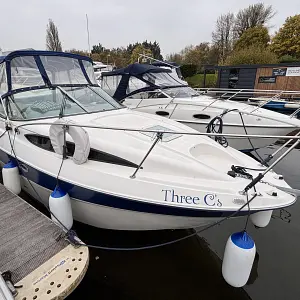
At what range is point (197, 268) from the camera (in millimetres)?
2713

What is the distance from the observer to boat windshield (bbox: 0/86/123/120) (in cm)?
338

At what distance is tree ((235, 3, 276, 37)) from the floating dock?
3599cm

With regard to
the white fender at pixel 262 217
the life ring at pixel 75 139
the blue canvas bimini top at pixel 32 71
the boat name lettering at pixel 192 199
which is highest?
the blue canvas bimini top at pixel 32 71

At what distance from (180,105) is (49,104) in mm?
3508

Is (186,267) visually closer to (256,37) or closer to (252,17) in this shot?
(256,37)

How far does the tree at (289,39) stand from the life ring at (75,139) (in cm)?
2784

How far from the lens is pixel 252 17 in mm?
31172

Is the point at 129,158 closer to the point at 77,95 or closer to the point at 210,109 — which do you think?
the point at 77,95

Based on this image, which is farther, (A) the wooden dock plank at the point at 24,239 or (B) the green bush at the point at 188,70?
(B) the green bush at the point at 188,70

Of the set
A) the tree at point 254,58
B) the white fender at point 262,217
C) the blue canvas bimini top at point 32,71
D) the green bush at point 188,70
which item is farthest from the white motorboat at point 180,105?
the green bush at point 188,70

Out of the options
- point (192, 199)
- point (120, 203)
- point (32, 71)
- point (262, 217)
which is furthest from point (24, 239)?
point (32, 71)

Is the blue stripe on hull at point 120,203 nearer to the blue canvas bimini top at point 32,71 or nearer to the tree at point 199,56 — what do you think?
the blue canvas bimini top at point 32,71

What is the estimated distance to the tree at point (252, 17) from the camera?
3061 centimetres

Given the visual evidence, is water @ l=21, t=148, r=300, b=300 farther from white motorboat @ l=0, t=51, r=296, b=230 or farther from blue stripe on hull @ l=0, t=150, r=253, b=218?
blue stripe on hull @ l=0, t=150, r=253, b=218
